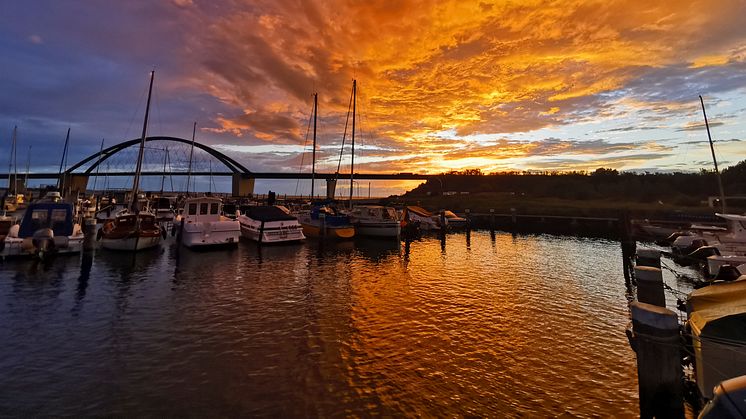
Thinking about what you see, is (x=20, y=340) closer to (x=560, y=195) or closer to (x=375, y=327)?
(x=375, y=327)

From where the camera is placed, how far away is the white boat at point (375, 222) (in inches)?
1356

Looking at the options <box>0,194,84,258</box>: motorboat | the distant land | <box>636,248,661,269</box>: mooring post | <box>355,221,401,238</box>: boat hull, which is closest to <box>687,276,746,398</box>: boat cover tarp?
<box>636,248,661,269</box>: mooring post

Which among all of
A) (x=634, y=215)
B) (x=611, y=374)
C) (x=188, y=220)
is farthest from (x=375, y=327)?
→ (x=634, y=215)

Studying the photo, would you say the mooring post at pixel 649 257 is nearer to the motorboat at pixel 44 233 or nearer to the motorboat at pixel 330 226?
the motorboat at pixel 330 226

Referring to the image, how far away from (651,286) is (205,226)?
26710 mm

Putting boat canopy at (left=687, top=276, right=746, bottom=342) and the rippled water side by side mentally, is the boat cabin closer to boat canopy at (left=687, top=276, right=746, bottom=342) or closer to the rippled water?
the rippled water

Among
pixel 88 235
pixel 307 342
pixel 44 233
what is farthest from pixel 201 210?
pixel 307 342

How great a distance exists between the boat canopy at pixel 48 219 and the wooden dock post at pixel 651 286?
31456mm

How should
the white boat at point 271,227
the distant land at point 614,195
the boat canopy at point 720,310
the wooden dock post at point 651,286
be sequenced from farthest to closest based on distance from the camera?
1. the distant land at point 614,195
2. the white boat at point 271,227
3. the wooden dock post at point 651,286
4. the boat canopy at point 720,310

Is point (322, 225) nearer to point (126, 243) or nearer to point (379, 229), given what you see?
point (379, 229)

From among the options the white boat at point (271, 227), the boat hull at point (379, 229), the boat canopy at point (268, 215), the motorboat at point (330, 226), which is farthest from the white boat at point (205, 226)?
the boat hull at point (379, 229)

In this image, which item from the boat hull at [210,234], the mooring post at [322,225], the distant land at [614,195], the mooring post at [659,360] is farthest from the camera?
the distant land at [614,195]

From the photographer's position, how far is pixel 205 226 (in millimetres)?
25172

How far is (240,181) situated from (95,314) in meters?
126
